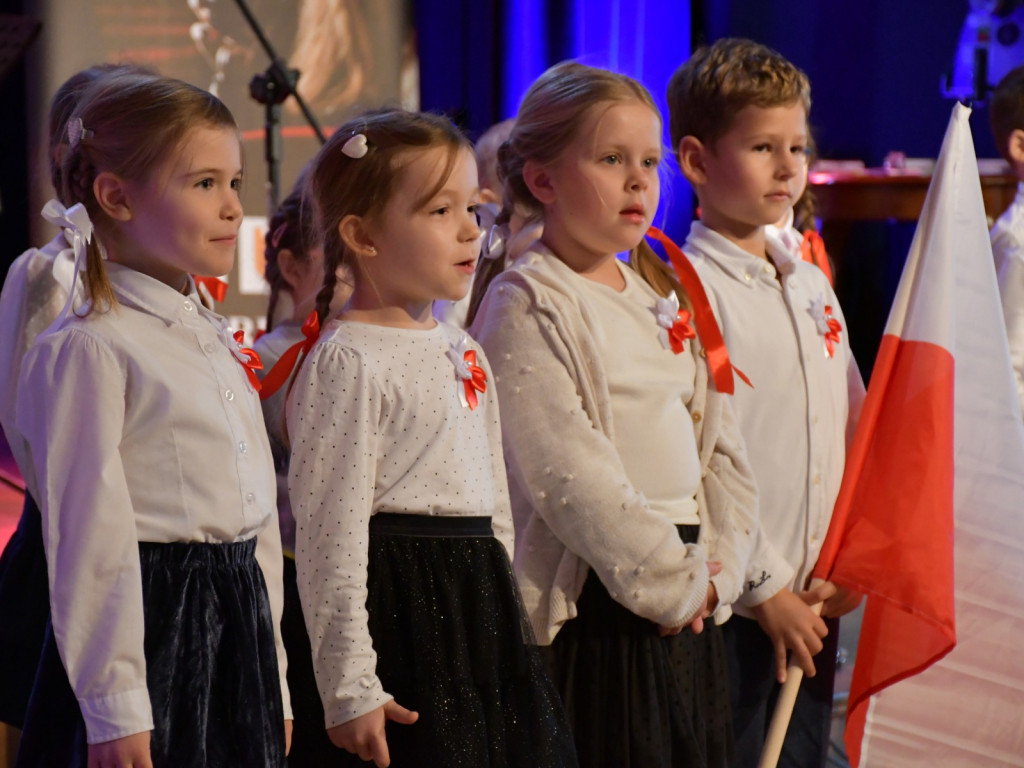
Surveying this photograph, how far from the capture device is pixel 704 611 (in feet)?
6.17

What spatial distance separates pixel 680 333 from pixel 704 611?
1.45 ft

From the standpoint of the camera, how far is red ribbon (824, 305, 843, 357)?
226 centimetres

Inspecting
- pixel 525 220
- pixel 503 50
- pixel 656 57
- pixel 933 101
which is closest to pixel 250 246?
pixel 503 50

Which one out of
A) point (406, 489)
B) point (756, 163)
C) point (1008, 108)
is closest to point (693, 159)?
point (756, 163)

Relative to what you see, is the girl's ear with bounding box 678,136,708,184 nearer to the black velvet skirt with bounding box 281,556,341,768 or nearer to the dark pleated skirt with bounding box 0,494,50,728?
the black velvet skirt with bounding box 281,556,341,768

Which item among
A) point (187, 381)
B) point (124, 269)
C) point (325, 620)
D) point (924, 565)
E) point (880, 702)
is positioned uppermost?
point (124, 269)

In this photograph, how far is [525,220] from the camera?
81.4 inches

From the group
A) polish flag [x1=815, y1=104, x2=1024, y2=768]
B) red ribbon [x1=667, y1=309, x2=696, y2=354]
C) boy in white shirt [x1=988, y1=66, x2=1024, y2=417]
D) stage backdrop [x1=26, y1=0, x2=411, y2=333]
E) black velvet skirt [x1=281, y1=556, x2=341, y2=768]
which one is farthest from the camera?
stage backdrop [x1=26, y1=0, x2=411, y2=333]

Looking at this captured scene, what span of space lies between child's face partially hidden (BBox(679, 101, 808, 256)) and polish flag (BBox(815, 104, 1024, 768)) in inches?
11.5

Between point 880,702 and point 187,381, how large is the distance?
58.8 inches

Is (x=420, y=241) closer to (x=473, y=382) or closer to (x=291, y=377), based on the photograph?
(x=473, y=382)

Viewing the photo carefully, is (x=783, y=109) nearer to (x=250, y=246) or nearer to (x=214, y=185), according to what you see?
(x=214, y=185)

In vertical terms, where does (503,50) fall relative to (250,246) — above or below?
above

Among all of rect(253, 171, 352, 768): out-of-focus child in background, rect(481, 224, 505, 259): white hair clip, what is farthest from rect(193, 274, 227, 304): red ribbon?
rect(481, 224, 505, 259): white hair clip
